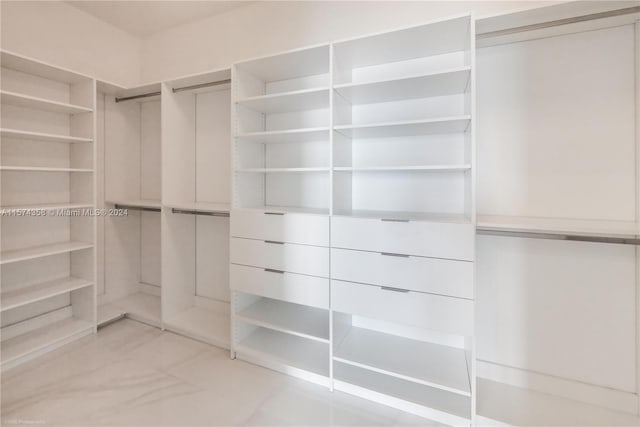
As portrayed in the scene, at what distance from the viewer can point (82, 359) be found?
217 centimetres

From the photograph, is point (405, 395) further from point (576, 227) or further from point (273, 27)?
point (273, 27)

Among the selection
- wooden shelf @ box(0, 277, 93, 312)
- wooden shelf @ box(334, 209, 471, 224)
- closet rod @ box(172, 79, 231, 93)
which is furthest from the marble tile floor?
closet rod @ box(172, 79, 231, 93)

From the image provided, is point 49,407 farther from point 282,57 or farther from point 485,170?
point 485,170

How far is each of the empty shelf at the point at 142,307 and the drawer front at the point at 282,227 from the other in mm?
1275

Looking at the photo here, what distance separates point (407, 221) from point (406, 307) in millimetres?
470

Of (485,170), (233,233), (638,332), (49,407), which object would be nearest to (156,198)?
(233,233)

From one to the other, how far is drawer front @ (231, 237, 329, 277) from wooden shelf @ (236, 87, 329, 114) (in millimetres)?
954

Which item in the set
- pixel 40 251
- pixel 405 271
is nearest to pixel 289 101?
pixel 405 271

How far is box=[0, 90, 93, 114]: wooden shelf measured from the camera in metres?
2.06

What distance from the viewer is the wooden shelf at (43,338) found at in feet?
6.93

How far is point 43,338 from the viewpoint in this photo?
7.59 ft

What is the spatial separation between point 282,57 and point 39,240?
2.44 metres

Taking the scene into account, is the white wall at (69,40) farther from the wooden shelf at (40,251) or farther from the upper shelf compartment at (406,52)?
the upper shelf compartment at (406,52)

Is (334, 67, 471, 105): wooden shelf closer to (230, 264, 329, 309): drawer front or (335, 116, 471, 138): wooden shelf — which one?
(335, 116, 471, 138): wooden shelf
